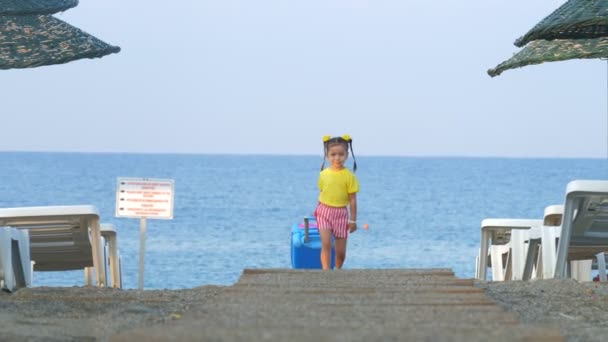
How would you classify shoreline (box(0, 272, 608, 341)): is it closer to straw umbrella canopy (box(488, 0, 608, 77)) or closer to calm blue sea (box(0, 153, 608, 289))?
straw umbrella canopy (box(488, 0, 608, 77))

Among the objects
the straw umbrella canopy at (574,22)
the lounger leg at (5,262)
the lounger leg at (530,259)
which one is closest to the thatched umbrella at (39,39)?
the lounger leg at (5,262)

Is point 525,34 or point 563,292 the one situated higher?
point 525,34

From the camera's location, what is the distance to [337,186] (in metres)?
9.87

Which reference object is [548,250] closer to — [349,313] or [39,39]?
[39,39]

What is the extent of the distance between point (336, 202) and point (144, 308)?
10.1 feet

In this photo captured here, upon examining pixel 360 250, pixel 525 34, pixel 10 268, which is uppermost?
pixel 525 34

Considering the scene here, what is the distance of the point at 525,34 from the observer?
9.53m

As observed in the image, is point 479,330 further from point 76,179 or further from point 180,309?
point 76,179

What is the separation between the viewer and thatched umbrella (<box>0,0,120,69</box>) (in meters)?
8.00

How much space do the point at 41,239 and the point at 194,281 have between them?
57.7 ft

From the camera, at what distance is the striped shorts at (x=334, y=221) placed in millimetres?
9852

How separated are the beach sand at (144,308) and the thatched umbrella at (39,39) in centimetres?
143

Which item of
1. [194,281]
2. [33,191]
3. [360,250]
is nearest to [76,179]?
[33,191]

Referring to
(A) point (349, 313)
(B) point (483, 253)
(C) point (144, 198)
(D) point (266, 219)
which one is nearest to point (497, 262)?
(B) point (483, 253)
